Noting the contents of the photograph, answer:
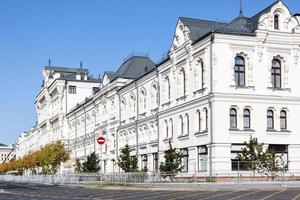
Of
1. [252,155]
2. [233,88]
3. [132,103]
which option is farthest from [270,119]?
[132,103]

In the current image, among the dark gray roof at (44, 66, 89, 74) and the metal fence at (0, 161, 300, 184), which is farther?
the dark gray roof at (44, 66, 89, 74)

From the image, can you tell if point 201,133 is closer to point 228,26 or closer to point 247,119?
point 247,119

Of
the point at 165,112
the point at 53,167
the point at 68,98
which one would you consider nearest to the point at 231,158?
the point at 165,112

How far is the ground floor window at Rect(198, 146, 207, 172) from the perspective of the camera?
4931cm

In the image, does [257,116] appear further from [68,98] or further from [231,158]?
[68,98]

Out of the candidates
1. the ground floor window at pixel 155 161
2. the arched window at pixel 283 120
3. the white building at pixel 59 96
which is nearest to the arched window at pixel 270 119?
A: the arched window at pixel 283 120

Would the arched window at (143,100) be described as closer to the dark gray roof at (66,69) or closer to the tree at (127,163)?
the tree at (127,163)

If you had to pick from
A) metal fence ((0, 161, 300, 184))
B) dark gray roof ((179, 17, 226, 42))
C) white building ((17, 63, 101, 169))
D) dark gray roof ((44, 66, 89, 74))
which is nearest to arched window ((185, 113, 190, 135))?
metal fence ((0, 161, 300, 184))

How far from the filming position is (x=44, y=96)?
445 feet

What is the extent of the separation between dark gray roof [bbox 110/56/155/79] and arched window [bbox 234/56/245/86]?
2761 cm

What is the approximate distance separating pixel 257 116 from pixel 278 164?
4536 millimetres

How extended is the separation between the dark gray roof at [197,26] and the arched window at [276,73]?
6.84 m

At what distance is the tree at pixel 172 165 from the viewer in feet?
167

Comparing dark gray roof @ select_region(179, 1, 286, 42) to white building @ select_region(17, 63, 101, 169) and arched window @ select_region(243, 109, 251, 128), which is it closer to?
arched window @ select_region(243, 109, 251, 128)
